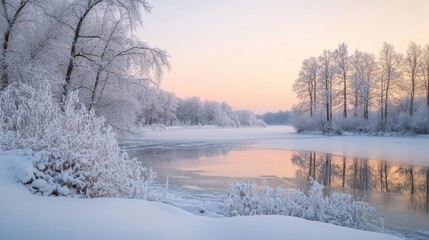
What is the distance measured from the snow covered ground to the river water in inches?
123

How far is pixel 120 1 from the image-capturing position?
1145cm

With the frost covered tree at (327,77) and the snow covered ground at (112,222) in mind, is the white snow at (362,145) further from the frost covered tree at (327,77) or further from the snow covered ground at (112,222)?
the snow covered ground at (112,222)

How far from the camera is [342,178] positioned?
11047 millimetres

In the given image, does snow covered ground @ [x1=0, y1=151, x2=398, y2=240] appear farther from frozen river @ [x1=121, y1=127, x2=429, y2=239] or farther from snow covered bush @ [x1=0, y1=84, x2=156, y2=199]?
frozen river @ [x1=121, y1=127, x2=429, y2=239]

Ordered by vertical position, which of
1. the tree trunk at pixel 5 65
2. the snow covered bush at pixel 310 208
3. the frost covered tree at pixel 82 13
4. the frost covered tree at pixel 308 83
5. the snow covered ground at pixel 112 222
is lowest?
the snow covered bush at pixel 310 208

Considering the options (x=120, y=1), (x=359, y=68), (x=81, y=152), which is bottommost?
(x=81, y=152)

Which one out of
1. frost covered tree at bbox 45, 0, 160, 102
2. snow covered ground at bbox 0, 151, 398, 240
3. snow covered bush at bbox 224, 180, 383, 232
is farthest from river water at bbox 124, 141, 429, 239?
frost covered tree at bbox 45, 0, 160, 102

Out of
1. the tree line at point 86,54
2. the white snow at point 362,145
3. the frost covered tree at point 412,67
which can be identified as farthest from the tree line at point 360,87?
the tree line at point 86,54

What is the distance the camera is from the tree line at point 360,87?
128 ft

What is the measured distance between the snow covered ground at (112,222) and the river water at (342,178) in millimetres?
3126

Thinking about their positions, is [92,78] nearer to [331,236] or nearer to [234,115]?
[331,236]

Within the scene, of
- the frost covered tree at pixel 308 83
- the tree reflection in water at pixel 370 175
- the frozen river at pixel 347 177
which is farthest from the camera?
the frost covered tree at pixel 308 83

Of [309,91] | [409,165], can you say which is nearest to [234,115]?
[309,91]

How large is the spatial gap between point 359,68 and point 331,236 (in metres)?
43.8
